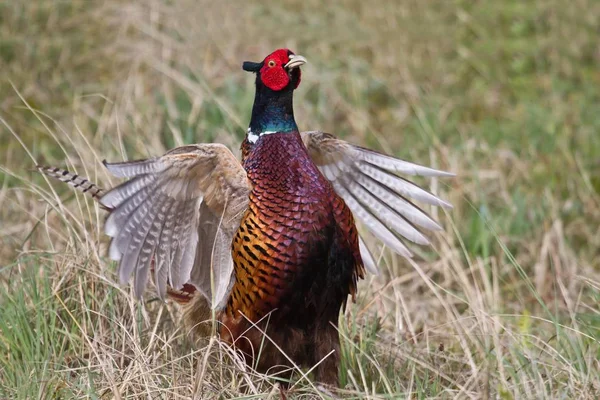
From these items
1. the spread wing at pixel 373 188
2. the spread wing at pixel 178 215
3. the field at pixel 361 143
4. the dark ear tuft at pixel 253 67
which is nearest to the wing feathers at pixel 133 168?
the spread wing at pixel 178 215

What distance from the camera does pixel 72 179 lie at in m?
3.44

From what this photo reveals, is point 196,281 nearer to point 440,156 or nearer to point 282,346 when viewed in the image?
point 282,346

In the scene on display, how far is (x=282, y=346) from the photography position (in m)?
3.38

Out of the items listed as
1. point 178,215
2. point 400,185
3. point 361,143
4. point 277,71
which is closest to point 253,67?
point 277,71

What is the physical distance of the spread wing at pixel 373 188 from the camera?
3.70 meters

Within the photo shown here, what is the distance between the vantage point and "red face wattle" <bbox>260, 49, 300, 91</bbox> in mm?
3400

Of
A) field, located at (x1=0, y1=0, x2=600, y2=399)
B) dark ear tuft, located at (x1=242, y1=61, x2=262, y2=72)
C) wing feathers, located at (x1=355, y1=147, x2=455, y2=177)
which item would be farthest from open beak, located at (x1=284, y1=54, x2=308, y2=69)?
field, located at (x1=0, y1=0, x2=600, y2=399)

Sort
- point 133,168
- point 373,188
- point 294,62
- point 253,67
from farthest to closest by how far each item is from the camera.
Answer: point 373,188 < point 253,67 < point 294,62 < point 133,168

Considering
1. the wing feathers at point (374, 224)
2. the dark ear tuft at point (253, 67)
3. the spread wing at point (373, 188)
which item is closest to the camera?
the dark ear tuft at point (253, 67)

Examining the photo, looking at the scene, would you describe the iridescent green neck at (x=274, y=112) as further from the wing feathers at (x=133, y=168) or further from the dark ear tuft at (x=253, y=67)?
the wing feathers at (x=133, y=168)

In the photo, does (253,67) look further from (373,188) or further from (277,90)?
(373,188)

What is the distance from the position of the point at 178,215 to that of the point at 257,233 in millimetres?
307

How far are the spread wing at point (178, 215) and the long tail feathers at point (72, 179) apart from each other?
0.46 feet

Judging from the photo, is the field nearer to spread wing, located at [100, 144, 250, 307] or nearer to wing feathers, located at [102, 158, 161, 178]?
spread wing, located at [100, 144, 250, 307]
